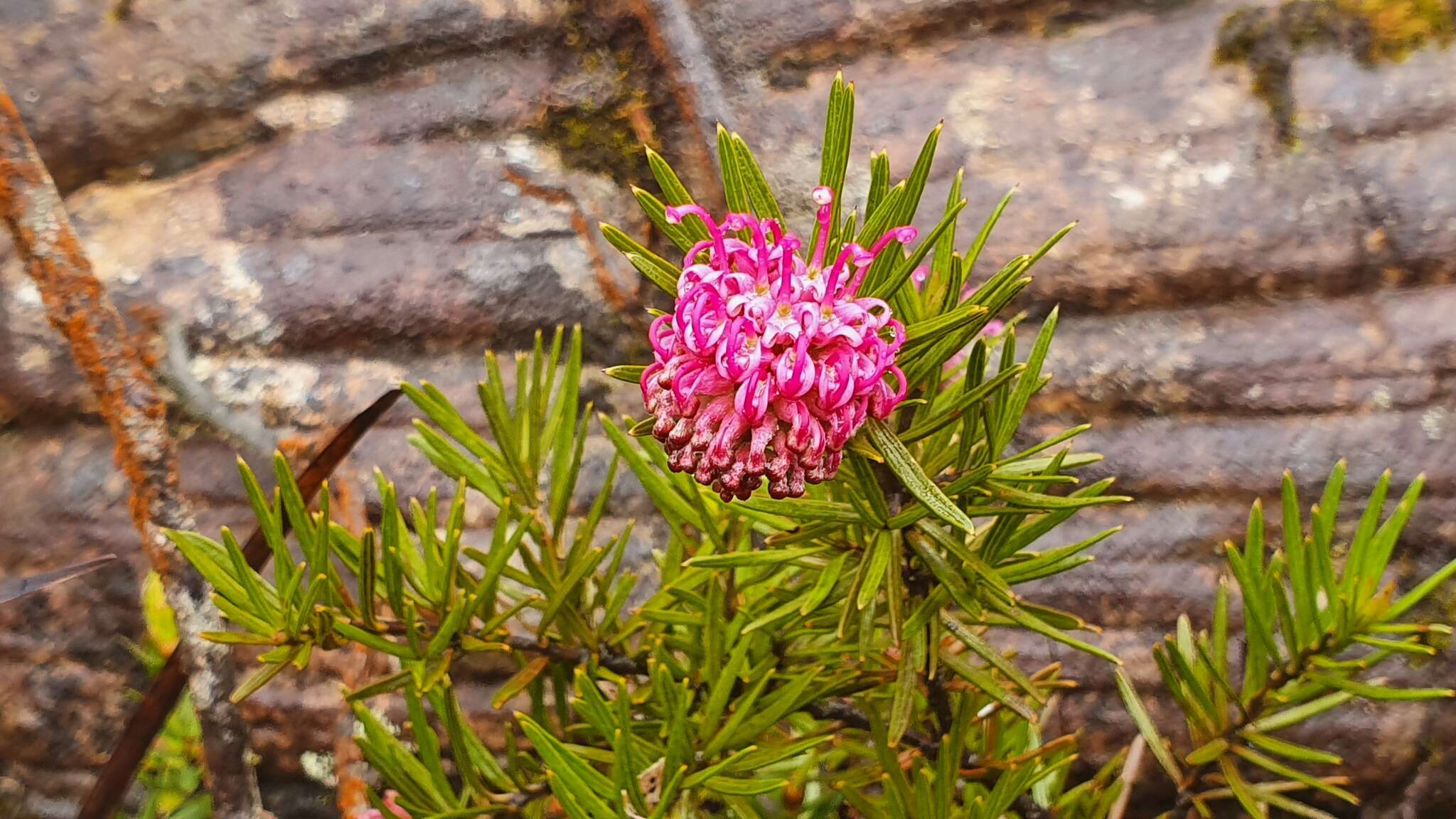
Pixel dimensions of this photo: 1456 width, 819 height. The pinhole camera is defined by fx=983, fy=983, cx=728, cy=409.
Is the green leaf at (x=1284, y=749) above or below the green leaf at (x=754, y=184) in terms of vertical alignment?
below

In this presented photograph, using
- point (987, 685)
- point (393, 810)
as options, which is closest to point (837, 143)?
point (987, 685)

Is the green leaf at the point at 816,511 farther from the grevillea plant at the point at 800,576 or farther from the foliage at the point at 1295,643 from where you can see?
the foliage at the point at 1295,643

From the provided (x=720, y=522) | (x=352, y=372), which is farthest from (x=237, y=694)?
(x=352, y=372)

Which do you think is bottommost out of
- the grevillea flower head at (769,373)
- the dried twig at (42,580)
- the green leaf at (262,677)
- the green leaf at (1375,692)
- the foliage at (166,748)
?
the foliage at (166,748)

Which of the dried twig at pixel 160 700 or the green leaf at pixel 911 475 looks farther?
the dried twig at pixel 160 700

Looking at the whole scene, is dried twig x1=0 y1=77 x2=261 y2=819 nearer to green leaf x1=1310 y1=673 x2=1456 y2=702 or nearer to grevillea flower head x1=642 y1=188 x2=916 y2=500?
grevillea flower head x1=642 y1=188 x2=916 y2=500

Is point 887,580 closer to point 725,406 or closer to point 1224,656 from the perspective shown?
point 725,406

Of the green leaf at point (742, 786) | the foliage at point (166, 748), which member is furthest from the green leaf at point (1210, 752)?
the foliage at point (166, 748)
